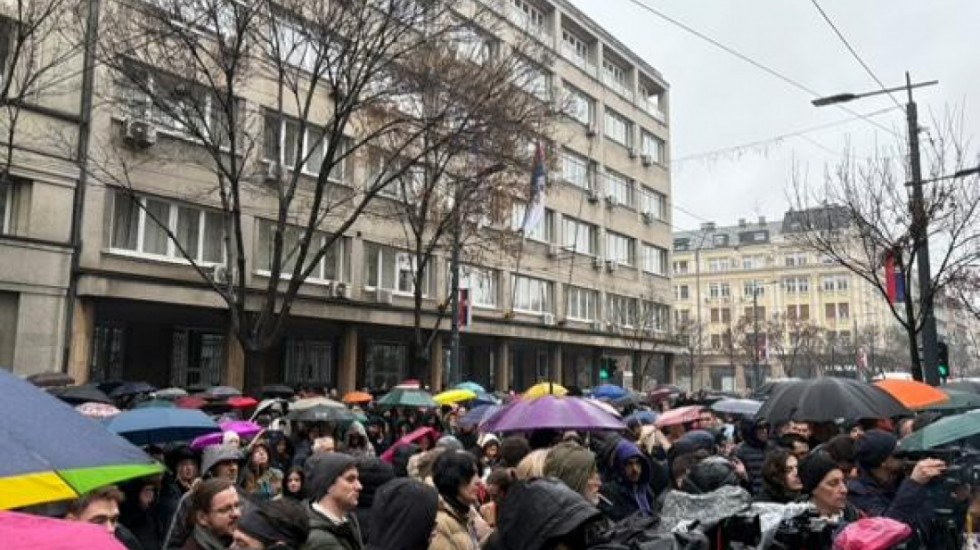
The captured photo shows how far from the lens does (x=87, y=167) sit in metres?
19.3

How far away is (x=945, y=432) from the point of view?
493cm

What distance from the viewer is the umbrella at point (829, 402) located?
24.1 feet

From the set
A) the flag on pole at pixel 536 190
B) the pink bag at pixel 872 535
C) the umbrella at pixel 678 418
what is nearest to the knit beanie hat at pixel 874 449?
the pink bag at pixel 872 535

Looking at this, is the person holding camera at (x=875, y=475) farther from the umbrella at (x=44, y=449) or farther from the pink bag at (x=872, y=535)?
the umbrella at (x=44, y=449)

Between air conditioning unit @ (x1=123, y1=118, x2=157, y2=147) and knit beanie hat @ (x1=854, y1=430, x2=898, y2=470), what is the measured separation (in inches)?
741

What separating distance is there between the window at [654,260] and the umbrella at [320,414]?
1419 inches

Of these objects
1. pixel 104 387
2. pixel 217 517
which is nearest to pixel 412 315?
pixel 104 387

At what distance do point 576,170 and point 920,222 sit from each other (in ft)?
82.4

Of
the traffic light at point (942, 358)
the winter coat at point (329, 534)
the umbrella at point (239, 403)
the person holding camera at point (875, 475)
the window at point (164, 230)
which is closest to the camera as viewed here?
the winter coat at point (329, 534)

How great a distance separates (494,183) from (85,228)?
10325 millimetres

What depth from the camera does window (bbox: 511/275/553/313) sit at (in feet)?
114

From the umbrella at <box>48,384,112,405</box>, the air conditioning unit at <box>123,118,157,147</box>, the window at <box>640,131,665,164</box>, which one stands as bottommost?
the umbrella at <box>48,384,112,405</box>

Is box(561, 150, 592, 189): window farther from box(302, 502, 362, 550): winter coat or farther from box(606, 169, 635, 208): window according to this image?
box(302, 502, 362, 550): winter coat

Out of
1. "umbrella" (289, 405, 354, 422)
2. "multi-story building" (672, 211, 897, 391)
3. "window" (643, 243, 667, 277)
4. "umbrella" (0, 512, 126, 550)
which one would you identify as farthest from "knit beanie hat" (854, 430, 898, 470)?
"multi-story building" (672, 211, 897, 391)
